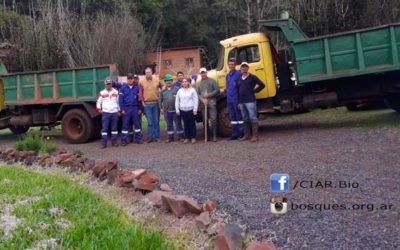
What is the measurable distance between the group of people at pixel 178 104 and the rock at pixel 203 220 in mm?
6044

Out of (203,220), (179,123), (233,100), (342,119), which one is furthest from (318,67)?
(203,220)

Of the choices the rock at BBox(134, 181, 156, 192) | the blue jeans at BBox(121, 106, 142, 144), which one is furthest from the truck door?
the rock at BBox(134, 181, 156, 192)

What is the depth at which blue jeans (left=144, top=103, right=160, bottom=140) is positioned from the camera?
12.0m

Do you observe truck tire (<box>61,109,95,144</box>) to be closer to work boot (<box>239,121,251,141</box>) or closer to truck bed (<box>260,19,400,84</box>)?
work boot (<box>239,121,251,141</box>)

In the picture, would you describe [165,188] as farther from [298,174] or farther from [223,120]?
[223,120]

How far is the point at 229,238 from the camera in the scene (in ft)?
13.6

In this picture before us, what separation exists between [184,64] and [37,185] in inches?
1257

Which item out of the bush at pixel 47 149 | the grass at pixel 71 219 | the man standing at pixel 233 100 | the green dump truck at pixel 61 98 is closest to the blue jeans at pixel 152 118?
the green dump truck at pixel 61 98

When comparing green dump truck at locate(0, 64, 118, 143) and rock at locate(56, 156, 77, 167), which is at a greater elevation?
green dump truck at locate(0, 64, 118, 143)

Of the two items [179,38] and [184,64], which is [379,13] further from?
[179,38]

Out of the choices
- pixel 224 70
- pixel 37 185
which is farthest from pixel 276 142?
pixel 37 185

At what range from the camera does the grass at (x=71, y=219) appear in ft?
13.9

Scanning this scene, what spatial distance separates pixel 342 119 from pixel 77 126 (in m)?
7.15

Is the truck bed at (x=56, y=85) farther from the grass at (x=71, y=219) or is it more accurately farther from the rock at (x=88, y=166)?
the grass at (x=71, y=219)
